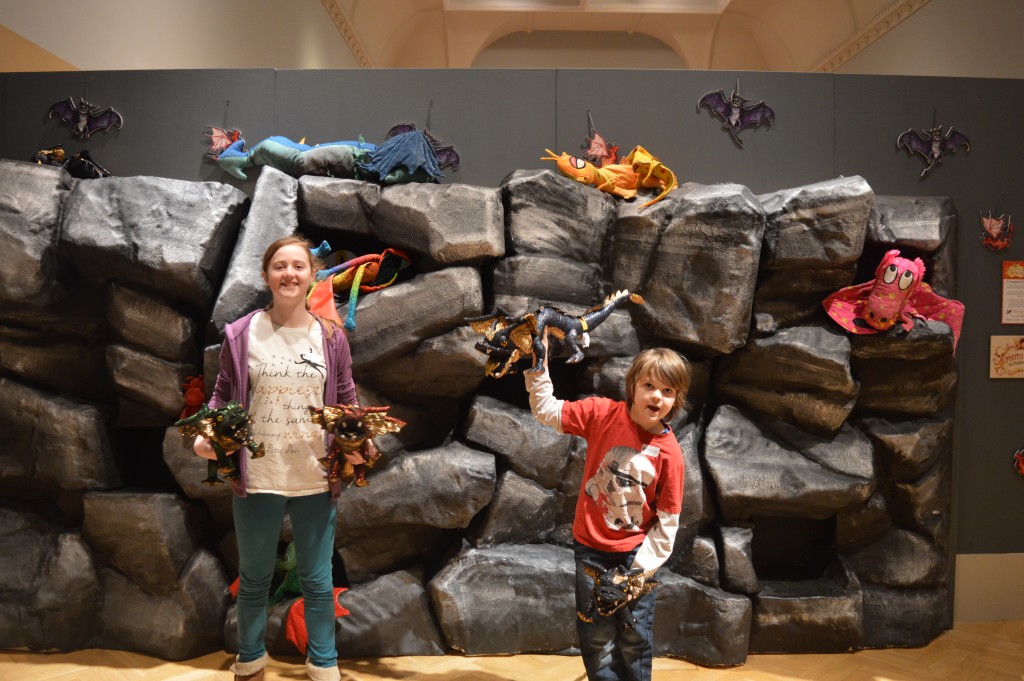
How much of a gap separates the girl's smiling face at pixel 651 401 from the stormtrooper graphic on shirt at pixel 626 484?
80 millimetres

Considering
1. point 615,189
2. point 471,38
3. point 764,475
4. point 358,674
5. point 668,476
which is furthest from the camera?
point 471,38

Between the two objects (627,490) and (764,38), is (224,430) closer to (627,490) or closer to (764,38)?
(627,490)

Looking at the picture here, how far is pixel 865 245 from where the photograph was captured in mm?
3613

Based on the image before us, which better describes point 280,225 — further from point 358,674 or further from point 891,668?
point 891,668

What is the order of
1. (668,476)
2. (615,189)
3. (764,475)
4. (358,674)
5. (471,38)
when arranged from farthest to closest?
(471,38), (615,189), (764,475), (358,674), (668,476)

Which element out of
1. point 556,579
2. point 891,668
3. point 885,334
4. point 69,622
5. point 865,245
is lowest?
point 891,668

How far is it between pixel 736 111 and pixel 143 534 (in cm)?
365

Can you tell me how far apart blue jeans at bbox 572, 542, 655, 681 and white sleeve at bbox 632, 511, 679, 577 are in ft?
0.34

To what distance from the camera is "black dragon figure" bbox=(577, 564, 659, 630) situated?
212cm

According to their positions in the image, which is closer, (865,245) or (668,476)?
(668,476)

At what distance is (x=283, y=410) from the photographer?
2.36 metres

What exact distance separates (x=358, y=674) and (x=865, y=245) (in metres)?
3.20

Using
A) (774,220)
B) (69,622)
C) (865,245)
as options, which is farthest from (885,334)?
(69,622)

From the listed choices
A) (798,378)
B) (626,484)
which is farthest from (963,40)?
(626,484)
